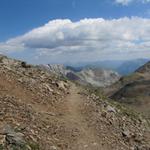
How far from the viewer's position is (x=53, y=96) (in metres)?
28.7

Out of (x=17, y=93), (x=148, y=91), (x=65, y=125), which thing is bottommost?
(x=148, y=91)

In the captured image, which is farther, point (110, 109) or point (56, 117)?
point (110, 109)

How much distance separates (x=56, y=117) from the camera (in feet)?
83.7

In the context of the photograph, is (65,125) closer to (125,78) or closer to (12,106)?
(12,106)

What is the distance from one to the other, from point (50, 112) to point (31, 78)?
5.24 meters

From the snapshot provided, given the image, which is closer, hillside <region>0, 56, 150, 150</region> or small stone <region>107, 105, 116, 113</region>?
hillside <region>0, 56, 150, 150</region>

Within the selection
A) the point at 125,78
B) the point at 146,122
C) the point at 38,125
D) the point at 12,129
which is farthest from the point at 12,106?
the point at 125,78

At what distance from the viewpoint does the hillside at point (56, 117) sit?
70.7 feet

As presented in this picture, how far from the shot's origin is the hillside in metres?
21.5

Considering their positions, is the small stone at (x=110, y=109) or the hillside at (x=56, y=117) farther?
the small stone at (x=110, y=109)

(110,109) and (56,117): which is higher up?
(56,117)

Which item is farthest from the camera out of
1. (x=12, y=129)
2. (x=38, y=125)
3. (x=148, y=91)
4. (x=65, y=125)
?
(x=148, y=91)

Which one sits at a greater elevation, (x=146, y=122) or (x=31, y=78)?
(x=31, y=78)

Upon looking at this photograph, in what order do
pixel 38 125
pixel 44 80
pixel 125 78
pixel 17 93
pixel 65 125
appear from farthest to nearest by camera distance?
pixel 125 78 < pixel 44 80 < pixel 17 93 < pixel 65 125 < pixel 38 125
